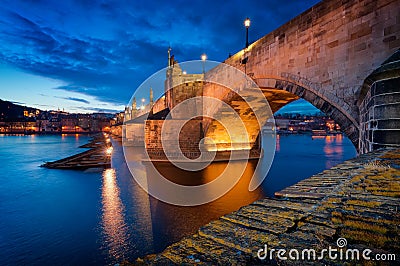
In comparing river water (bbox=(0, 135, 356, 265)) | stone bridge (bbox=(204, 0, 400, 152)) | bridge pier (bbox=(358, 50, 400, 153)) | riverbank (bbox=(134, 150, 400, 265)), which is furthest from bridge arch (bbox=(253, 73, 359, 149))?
riverbank (bbox=(134, 150, 400, 265))

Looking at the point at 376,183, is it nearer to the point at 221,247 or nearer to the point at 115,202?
the point at 221,247

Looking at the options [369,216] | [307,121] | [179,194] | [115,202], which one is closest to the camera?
[369,216]

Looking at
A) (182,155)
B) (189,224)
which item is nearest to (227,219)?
Result: (189,224)

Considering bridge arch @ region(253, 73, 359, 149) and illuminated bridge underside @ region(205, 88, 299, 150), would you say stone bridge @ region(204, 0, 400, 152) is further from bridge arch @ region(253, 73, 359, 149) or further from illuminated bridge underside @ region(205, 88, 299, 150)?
illuminated bridge underside @ region(205, 88, 299, 150)

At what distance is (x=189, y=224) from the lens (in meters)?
8.02

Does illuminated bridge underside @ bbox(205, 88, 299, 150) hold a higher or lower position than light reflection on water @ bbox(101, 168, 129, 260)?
higher

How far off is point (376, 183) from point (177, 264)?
2.64 meters

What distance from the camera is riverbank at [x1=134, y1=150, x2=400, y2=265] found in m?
1.56

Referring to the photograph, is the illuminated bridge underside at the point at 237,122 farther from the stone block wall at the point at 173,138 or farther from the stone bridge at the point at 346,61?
the stone bridge at the point at 346,61

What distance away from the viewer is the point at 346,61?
853cm

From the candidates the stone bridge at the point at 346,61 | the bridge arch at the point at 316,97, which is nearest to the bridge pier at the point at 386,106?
the stone bridge at the point at 346,61

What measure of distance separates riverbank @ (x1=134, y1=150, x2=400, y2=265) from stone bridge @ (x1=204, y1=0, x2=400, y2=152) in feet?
11.1

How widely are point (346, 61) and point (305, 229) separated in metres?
8.87

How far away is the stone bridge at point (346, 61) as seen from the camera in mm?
5301
